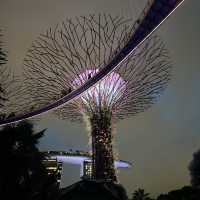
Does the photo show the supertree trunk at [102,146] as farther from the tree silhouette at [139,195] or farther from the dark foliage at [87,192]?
the tree silhouette at [139,195]

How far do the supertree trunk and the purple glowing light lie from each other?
100cm

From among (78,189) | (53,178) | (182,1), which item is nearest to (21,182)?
(53,178)

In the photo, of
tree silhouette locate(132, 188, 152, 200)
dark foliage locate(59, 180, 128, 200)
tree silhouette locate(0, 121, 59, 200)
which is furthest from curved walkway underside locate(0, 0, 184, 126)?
tree silhouette locate(132, 188, 152, 200)

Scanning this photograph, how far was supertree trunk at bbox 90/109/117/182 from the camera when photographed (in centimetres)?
2812

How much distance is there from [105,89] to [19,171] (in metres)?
21.1

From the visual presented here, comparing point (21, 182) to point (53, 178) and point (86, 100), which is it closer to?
point (53, 178)

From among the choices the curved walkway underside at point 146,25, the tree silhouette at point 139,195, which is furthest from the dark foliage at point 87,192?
the tree silhouette at point 139,195

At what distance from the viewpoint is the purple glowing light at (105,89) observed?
2966 cm

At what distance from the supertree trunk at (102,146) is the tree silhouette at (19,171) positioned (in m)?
18.2

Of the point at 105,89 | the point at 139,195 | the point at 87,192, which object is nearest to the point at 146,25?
the point at 87,192

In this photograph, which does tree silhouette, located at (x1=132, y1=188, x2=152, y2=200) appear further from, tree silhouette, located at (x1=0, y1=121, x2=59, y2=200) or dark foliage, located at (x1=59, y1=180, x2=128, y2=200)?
tree silhouette, located at (x1=0, y1=121, x2=59, y2=200)

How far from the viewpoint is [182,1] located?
47.0 ft

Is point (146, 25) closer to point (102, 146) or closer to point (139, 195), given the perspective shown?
point (102, 146)

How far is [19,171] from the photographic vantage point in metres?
9.23
